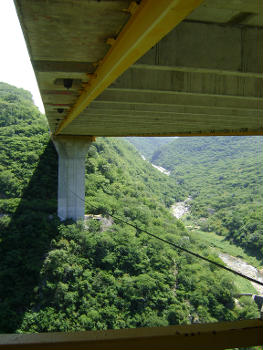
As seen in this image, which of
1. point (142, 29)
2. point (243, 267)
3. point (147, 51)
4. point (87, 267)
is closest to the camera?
point (142, 29)

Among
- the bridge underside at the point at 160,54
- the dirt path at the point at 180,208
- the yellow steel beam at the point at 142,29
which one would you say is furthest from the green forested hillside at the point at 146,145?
the yellow steel beam at the point at 142,29

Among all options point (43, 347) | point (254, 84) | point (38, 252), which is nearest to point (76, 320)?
point (38, 252)

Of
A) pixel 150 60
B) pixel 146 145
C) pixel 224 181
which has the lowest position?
pixel 150 60

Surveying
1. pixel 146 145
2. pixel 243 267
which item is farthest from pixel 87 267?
pixel 146 145

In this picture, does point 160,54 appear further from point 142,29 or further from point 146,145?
point 146,145

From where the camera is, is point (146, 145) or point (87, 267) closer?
point (87, 267)

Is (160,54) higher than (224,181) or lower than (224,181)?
lower

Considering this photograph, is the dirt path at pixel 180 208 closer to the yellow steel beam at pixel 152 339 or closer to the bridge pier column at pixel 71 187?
the bridge pier column at pixel 71 187
